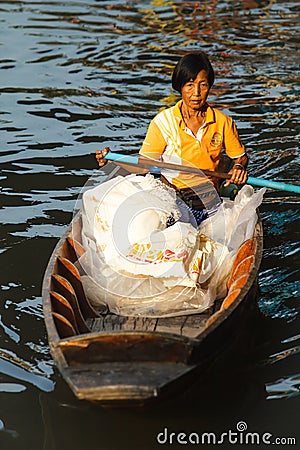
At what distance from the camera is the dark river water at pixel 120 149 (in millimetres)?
4254

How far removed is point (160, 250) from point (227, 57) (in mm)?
6093

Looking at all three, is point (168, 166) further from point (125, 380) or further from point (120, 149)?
point (120, 149)

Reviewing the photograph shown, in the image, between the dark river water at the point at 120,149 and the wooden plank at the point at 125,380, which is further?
the dark river water at the point at 120,149

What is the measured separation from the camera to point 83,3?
12.6m

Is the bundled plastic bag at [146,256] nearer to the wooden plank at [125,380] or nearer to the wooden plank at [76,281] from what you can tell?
the wooden plank at [76,281]

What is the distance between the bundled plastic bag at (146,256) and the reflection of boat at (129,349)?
25 cm

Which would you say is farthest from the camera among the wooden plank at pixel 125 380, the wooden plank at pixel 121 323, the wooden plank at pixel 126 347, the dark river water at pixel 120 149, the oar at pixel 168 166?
the oar at pixel 168 166

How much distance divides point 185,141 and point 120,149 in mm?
2401

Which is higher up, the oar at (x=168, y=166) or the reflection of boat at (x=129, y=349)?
the oar at (x=168, y=166)

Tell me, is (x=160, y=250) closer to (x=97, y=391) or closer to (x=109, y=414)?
(x=109, y=414)

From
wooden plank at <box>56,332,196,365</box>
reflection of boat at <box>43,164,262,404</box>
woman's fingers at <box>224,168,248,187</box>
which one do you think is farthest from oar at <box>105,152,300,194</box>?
wooden plank at <box>56,332,196,365</box>

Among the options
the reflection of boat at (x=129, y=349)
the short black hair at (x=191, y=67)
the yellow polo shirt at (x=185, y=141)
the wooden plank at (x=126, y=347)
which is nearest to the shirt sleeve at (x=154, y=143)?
the yellow polo shirt at (x=185, y=141)

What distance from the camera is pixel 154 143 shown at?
17.6 feet

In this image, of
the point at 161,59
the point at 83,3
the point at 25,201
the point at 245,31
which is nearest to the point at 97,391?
the point at 25,201
